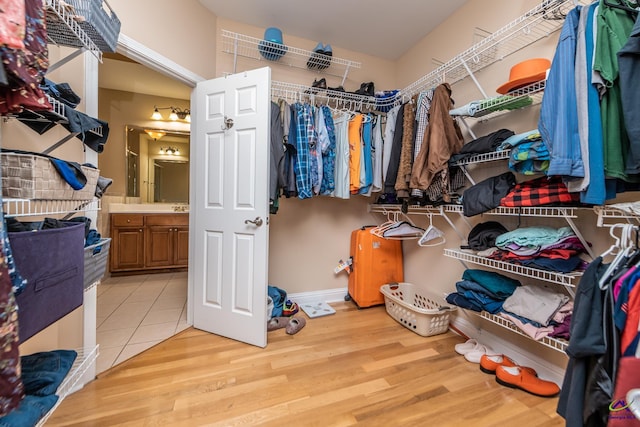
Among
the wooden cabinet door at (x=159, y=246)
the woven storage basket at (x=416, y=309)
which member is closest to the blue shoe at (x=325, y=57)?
the woven storage basket at (x=416, y=309)

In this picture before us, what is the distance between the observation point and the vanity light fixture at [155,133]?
3877 mm

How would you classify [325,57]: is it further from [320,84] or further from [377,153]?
[377,153]

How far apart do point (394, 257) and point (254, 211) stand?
1.54 meters

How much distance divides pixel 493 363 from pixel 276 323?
1525mm

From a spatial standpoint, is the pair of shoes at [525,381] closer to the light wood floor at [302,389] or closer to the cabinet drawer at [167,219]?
the light wood floor at [302,389]

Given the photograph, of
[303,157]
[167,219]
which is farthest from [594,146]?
[167,219]

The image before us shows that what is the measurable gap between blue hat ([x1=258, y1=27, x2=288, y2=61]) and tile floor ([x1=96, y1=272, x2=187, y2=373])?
2.49 m

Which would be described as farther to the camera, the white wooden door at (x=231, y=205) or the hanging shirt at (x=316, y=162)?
the hanging shirt at (x=316, y=162)

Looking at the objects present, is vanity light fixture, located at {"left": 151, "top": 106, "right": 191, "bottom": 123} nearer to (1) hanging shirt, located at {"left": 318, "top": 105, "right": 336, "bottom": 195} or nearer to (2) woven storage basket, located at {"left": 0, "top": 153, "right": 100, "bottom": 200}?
(1) hanging shirt, located at {"left": 318, "top": 105, "right": 336, "bottom": 195}

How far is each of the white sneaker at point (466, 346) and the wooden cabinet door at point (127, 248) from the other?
388cm

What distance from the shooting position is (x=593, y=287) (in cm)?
89

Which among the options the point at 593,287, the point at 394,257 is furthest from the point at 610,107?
the point at 394,257

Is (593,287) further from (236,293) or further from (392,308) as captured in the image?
(236,293)

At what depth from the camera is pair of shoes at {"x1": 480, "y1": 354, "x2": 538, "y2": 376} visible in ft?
5.19
